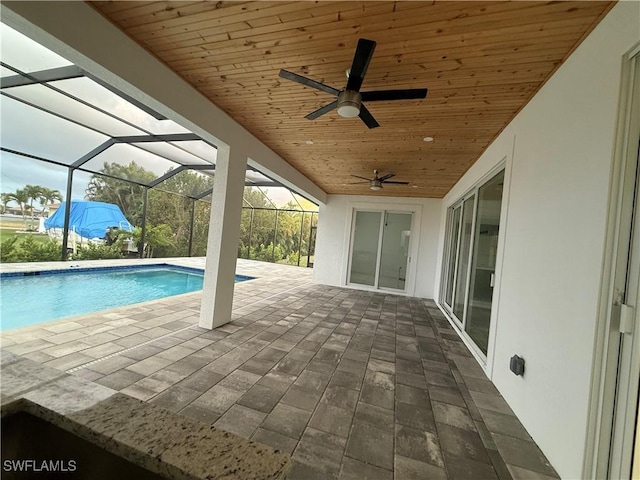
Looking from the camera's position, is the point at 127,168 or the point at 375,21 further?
the point at 127,168

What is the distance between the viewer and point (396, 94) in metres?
1.98

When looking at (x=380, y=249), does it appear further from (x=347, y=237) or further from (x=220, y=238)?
(x=220, y=238)

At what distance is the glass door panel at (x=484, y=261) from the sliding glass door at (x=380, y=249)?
10.7ft

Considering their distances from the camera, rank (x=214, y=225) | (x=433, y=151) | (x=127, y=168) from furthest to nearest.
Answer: (x=127, y=168) → (x=433, y=151) → (x=214, y=225)

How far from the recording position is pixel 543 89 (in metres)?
2.11

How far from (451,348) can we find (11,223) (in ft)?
32.4

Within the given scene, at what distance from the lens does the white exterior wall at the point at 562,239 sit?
1.40m

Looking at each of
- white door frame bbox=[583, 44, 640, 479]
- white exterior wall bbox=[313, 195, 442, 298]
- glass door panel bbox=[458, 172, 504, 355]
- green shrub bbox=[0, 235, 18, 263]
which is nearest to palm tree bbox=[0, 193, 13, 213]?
green shrub bbox=[0, 235, 18, 263]

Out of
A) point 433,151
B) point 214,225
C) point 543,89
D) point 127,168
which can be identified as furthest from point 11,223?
point 543,89

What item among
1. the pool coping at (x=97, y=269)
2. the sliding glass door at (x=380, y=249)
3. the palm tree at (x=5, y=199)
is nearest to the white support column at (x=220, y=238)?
the pool coping at (x=97, y=269)

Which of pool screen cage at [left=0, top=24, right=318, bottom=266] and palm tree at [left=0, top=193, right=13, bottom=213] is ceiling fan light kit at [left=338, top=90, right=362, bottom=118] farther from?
palm tree at [left=0, top=193, right=13, bottom=213]

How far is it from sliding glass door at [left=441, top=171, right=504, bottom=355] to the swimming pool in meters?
5.62

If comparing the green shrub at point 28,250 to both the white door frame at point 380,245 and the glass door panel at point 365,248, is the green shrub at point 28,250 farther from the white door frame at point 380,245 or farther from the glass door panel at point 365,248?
the glass door panel at point 365,248

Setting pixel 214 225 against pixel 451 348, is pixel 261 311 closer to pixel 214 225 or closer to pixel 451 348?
pixel 214 225
